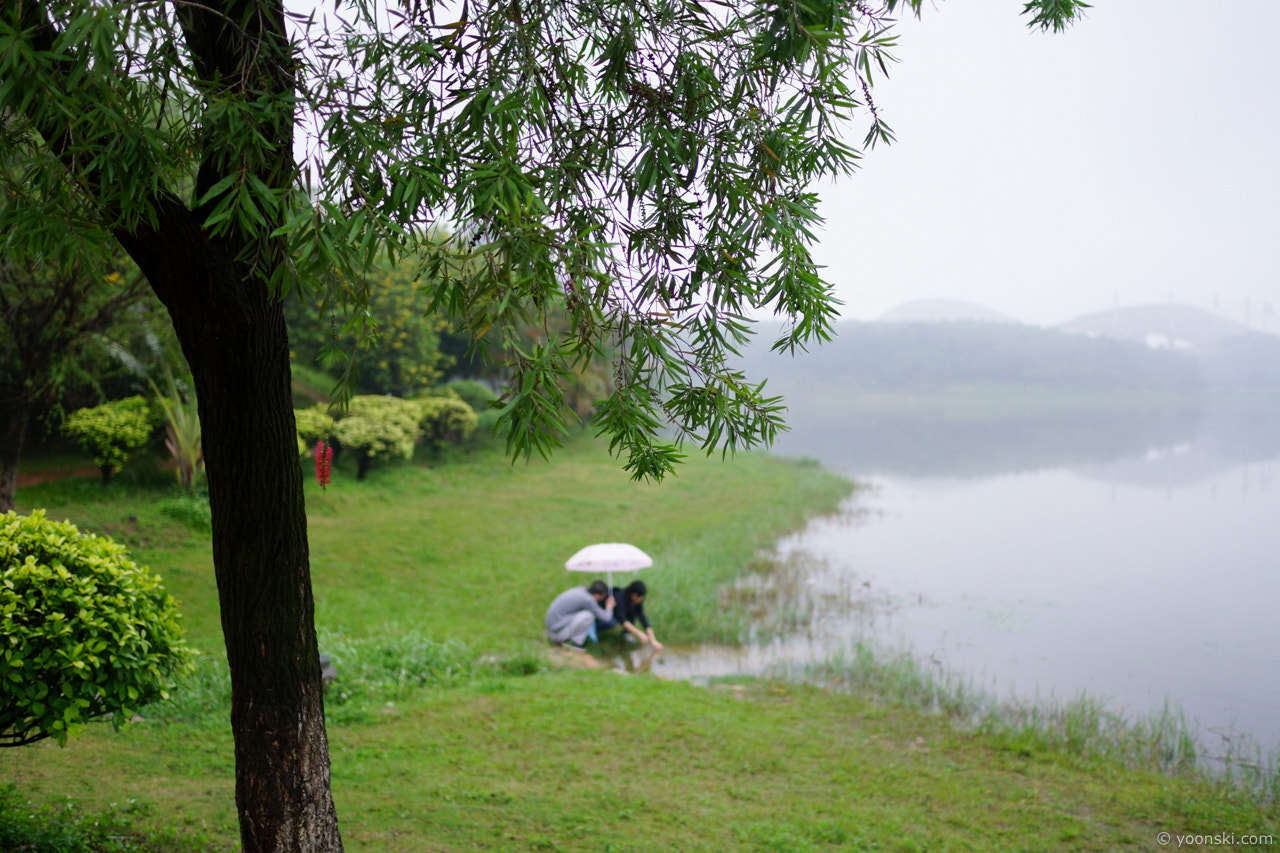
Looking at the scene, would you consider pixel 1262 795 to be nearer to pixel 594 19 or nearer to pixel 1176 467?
pixel 594 19

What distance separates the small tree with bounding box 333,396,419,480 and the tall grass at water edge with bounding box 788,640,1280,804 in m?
8.53

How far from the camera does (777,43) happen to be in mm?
2117

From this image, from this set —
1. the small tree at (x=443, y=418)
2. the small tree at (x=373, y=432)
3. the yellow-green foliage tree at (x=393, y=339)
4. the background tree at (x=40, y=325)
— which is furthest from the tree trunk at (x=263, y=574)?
the small tree at (x=443, y=418)

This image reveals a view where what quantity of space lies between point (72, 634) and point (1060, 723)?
22.0ft

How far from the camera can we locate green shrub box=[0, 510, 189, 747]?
121 inches

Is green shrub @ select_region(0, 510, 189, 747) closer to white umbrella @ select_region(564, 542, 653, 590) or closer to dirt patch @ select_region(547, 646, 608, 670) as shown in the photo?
dirt patch @ select_region(547, 646, 608, 670)

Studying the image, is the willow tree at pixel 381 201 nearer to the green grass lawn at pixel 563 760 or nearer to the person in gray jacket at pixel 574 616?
the green grass lawn at pixel 563 760

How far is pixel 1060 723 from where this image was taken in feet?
21.9

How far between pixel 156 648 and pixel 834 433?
31940 mm

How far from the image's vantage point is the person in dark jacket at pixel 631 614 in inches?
333

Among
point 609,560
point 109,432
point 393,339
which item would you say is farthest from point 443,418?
point 609,560

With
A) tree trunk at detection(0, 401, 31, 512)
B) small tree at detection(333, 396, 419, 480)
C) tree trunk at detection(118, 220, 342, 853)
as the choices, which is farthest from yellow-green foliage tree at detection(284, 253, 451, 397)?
tree trunk at detection(118, 220, 342, 853)

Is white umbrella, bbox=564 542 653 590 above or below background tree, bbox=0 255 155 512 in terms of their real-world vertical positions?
below

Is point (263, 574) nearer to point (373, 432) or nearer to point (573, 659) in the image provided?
point (573, 659)
